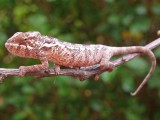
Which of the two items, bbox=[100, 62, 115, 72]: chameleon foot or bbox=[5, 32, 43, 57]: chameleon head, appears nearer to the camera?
bbox=[5, 32, 43, 57]: chameleon head

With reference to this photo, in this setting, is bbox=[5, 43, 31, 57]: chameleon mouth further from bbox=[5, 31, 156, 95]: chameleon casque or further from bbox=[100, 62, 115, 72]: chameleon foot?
bbox=[100, 62, 115, 72]: chameleon foot

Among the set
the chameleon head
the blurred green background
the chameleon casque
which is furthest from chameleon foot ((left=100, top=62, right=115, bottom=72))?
the blurred green background

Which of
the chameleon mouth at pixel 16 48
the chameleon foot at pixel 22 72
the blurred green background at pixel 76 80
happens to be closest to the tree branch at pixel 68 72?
the chameleon foot at pixel 22 72

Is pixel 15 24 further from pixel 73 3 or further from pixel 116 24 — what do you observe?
pixel 116 24

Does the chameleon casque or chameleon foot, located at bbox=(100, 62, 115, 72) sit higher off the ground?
the chameleon casque

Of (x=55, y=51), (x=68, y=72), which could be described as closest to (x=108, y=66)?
(x=55, y=51)

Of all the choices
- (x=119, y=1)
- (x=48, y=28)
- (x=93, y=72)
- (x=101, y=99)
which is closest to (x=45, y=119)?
(x=101, y=99)
